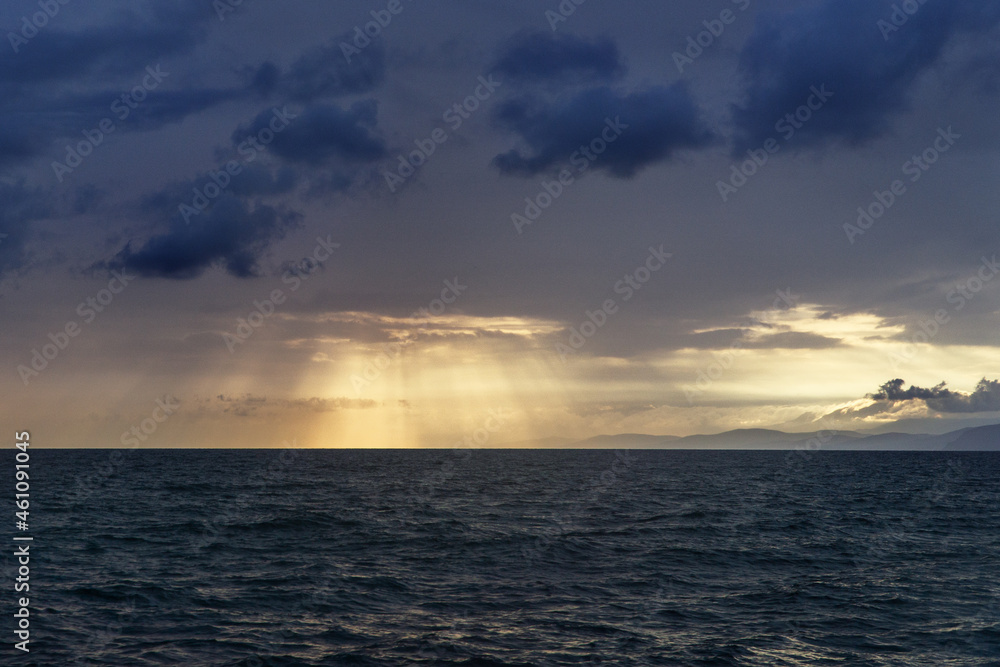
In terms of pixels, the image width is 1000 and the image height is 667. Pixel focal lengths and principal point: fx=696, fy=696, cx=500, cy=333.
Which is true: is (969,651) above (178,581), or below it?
below

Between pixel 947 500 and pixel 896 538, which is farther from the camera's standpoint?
pixel 947 500

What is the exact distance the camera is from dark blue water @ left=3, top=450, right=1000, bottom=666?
70.1 ft

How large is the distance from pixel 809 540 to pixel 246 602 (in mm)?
32592

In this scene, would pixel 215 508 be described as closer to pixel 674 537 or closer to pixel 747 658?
pixel 674 537

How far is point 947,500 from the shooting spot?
7100cm

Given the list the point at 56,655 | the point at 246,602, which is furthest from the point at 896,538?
the point at 56,655

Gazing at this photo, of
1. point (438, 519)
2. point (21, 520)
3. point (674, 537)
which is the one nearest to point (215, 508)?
point (21, 520)

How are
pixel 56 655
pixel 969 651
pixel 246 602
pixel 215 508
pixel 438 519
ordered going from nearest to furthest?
pixel 56 655
pixel 969 651
pixel 246 602
pixel 438 519
pixel 215 508

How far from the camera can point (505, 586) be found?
28812 millimetres

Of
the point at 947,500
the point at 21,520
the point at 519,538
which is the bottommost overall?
the point at 947,500

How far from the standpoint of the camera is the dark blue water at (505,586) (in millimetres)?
21375

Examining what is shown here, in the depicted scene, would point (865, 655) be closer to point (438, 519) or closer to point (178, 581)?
point (178, 581)

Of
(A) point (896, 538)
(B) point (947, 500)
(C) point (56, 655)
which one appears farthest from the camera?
(B) point (947, 500)

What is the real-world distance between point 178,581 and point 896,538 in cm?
4125
